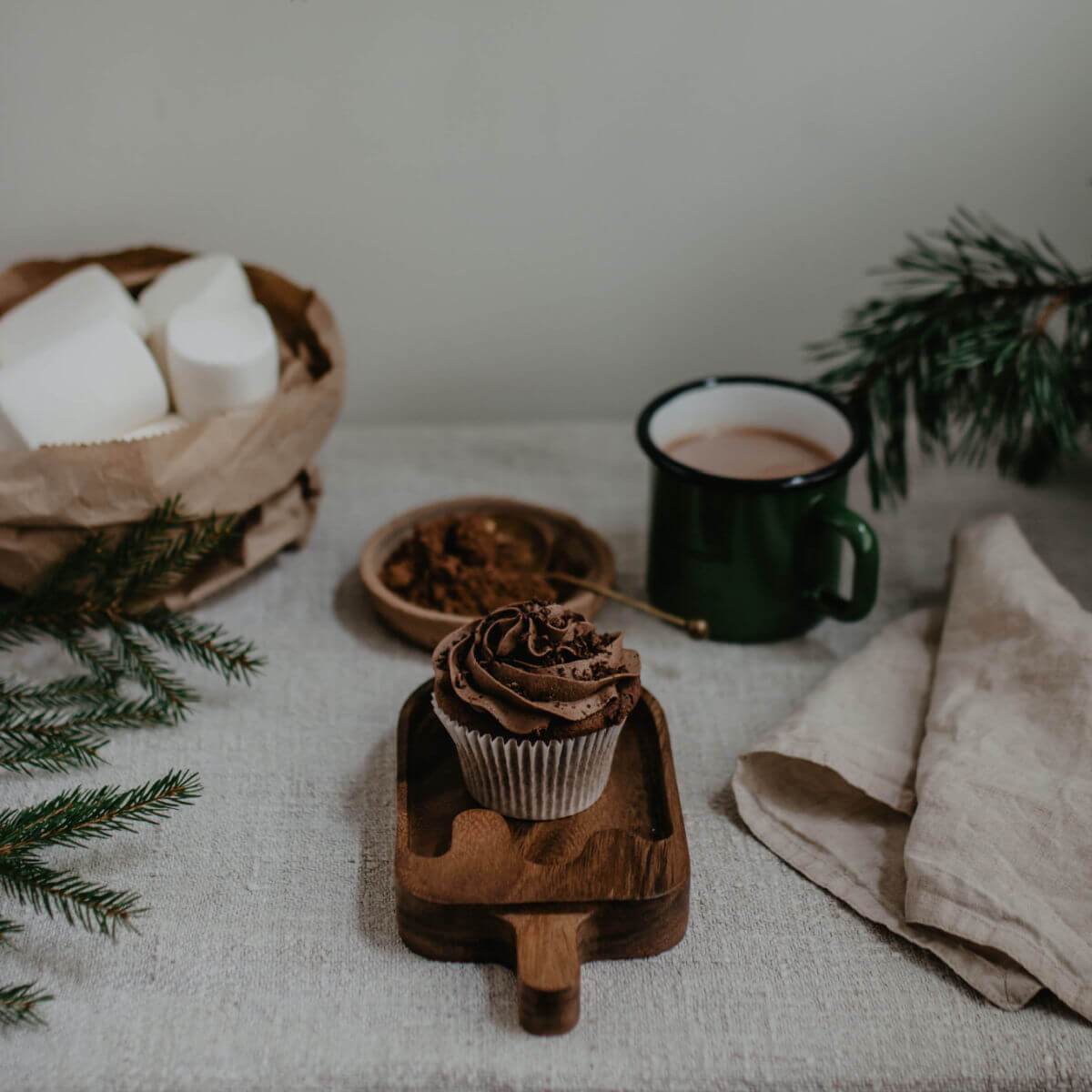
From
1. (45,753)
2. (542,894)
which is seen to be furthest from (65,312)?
(542,894)

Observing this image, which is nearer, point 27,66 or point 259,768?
point 259,768

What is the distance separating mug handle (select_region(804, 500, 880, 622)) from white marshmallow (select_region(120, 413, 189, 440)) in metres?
0.46

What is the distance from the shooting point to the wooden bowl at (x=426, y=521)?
2.75 feet

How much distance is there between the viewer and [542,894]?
611mm

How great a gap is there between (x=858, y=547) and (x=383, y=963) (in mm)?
418

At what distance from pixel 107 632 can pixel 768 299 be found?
2.22ft

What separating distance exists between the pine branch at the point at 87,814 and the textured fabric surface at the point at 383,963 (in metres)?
0.01

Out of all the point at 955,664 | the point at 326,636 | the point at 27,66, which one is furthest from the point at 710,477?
the point at 27,66

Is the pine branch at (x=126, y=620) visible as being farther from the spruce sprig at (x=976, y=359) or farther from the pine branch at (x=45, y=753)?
the spruce sprig at (x=976, y=359)

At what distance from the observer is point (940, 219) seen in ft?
3.59

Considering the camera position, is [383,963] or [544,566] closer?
[383,963]

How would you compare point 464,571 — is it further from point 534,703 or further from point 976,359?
point 976,359

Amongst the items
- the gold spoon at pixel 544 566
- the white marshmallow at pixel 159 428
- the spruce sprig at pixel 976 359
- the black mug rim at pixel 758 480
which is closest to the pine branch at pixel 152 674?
the white marshmallow at pixel 159 428

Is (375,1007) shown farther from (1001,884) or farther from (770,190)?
(770,190)
